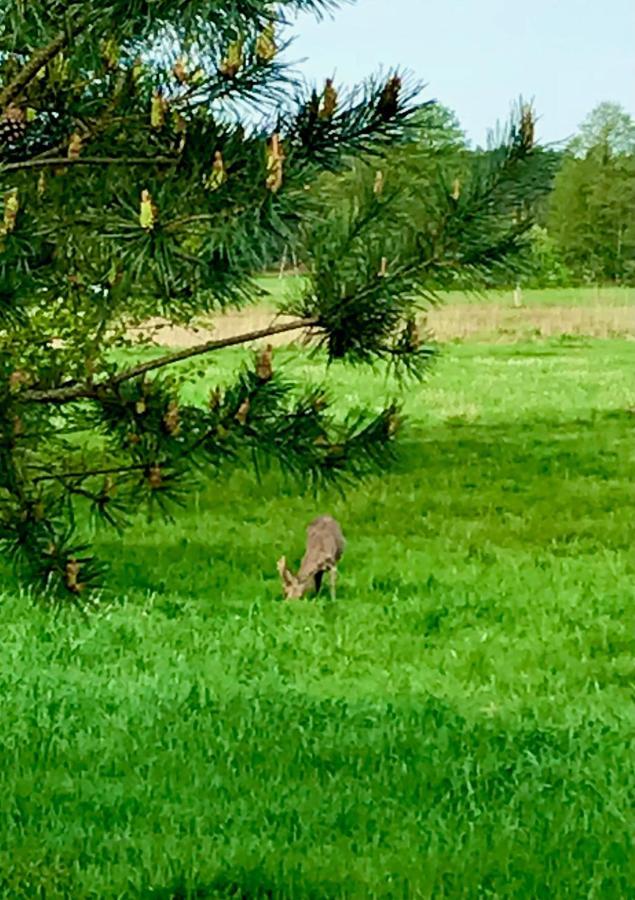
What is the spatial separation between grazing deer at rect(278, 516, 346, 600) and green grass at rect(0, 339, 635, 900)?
49mm

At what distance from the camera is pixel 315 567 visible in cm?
273

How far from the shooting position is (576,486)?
155 inches

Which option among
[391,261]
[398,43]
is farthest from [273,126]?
[398,43]

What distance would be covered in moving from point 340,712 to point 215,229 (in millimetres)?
1129

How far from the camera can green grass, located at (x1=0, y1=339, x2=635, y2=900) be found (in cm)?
149

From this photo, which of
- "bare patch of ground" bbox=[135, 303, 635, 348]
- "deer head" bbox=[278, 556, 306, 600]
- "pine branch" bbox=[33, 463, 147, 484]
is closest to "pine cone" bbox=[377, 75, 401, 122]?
"pine branch" bbox=[33, 463, 147, 484]

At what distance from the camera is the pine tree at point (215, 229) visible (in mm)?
1038

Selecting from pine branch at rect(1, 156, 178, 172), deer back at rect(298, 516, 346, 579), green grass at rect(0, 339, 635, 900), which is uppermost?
pine branch at rect(1, 156, 178, 172)

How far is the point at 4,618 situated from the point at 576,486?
193 centimetres

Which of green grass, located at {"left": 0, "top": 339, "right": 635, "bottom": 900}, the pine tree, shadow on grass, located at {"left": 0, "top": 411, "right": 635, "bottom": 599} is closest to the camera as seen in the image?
the pine tree

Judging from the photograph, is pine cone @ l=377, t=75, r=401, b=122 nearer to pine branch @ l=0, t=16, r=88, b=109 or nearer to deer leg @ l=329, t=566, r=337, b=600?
pine branch @ l=0, t=16, r=88, b=109

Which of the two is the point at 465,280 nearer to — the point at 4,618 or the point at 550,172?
the point at 550,172

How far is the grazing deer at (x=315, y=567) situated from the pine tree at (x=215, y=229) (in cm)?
155

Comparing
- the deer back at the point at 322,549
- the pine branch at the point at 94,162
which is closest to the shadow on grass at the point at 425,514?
the deer back at the point at 322,549
